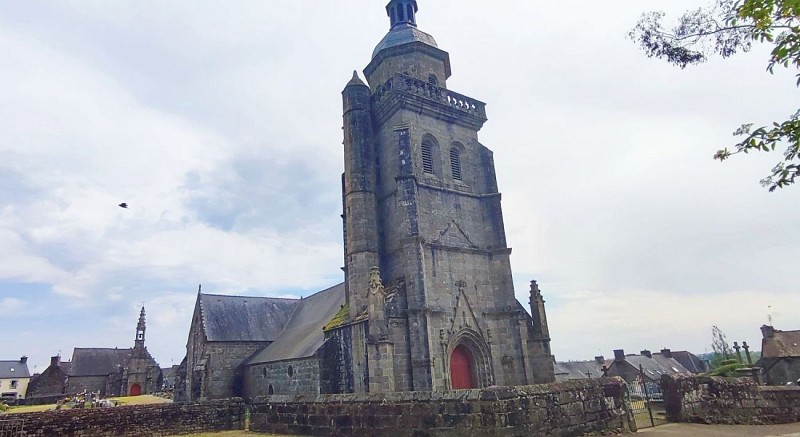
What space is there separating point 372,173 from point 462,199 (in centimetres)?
443

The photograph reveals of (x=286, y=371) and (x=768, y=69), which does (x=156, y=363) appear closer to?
(x=286, y=371)

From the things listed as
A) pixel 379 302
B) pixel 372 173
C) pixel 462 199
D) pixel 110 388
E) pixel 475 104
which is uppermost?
pixel 475 104

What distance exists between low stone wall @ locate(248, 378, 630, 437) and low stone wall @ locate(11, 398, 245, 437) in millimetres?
5529

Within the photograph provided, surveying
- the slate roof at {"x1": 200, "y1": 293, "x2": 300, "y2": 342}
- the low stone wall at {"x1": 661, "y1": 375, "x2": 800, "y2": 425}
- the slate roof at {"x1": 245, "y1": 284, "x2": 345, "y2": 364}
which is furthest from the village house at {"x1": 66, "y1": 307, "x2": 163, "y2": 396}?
the low stone wall at {"x1": 661, "y1": 375, "x2": 800, "y2": 425}

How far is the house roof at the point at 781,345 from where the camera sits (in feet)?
124

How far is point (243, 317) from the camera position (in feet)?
A: 110

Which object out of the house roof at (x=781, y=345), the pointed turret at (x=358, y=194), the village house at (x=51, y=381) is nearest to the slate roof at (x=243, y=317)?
the pointed turret at (x=358, y=194)

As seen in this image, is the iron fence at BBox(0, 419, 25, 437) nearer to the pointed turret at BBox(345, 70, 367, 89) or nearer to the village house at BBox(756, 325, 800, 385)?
the pointed turret at BBox(345, 70, 367, 89)

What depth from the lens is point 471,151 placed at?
73.4 feet

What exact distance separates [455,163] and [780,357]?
118 feet

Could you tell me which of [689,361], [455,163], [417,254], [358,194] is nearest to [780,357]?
[689,361]

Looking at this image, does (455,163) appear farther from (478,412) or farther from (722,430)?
(478,412)

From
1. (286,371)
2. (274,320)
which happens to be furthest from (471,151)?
(274,320)

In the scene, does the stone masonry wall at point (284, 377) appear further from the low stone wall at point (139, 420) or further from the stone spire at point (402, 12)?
the stone spire at point (402, 12)
